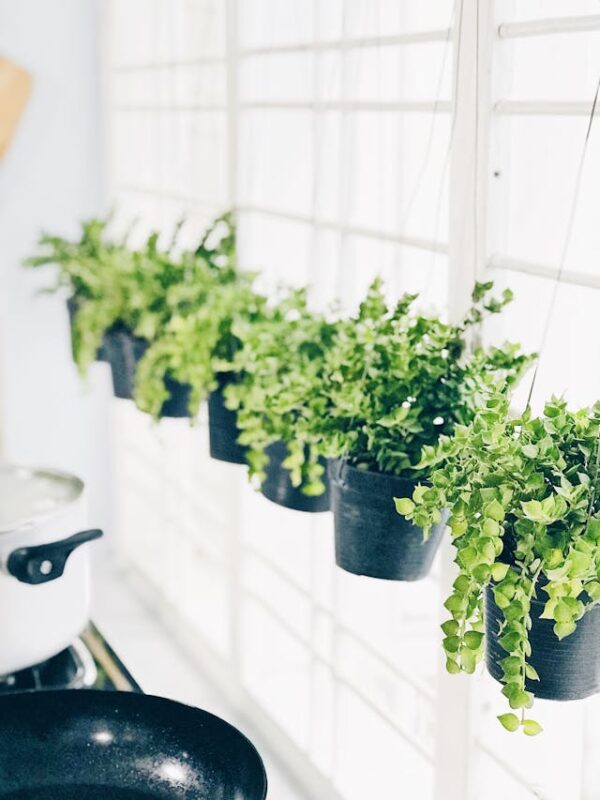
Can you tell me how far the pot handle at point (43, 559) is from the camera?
66.1 inches

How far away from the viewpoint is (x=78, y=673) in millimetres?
1834

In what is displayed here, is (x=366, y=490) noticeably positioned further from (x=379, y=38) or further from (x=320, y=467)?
(x=379, y=38)

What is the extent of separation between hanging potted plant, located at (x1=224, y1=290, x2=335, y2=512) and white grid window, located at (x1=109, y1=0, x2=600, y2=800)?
198 millimetres

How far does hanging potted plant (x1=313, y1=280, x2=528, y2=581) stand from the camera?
1.51 metres

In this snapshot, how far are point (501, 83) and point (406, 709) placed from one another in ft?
3.53

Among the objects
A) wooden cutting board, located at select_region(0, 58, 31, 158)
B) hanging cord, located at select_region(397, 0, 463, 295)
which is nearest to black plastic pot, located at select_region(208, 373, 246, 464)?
hanging cord, located at select_region(397, 0, 463, 295)

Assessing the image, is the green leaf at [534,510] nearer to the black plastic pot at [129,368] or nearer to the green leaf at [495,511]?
the green leaf at [495,511]

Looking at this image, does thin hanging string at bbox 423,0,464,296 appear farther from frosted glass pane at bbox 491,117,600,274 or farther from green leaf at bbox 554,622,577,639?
green leaf at bbox 554,622,577,639

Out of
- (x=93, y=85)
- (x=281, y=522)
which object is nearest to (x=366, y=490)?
(x=281, y=522)

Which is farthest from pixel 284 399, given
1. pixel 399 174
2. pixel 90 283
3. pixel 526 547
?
pixel 90 283

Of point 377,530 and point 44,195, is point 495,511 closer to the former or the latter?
point 377,530

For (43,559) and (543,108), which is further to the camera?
(43,559)

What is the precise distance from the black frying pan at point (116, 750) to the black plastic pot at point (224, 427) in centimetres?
57

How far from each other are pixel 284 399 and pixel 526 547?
583 millimetres
